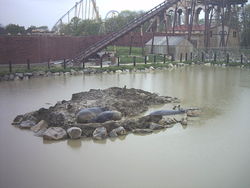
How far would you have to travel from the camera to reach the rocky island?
33.9 ft

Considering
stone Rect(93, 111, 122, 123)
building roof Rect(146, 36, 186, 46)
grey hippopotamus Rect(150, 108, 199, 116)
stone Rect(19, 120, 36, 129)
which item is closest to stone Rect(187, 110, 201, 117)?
grey hippopotamus Rect(150, 108, 199, 116)

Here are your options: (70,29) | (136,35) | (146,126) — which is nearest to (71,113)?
(146,126)

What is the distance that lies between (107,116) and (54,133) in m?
1.91

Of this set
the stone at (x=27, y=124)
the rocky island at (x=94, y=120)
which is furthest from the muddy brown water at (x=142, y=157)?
the rocky island at (x=94, y=120)

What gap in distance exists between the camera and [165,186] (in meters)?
7.24

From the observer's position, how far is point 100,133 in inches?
403

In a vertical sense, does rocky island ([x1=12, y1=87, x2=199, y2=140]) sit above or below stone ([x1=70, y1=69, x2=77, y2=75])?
below

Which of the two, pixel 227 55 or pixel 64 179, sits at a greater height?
pixel 227 55

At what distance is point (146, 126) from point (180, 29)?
3879cm

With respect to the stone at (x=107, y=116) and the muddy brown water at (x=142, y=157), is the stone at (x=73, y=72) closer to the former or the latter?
the muddy brown water at (x=142, y=157)

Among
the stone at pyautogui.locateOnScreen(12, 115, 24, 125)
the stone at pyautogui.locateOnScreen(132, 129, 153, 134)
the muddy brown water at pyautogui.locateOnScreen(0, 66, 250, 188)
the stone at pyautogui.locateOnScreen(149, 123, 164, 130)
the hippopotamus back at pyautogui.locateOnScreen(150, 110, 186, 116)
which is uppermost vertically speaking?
the hippopotamus back at pyautogui.locateOnScreen(150, 110, 186, 116)

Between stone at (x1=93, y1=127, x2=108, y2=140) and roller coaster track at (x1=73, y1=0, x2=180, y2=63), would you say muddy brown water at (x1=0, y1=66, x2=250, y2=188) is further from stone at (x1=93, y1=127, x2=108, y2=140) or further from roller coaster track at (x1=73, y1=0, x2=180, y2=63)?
roller coaster track at (x1=73, y1=0, x2=180, y2=63)

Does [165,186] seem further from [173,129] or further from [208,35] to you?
[208,35]

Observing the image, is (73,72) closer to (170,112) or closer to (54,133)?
(170,112)
